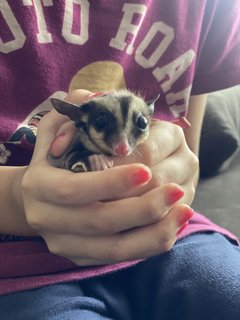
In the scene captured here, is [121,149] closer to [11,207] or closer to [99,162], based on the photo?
[99,162]

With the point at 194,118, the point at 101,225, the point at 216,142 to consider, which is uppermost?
the point at 101,225

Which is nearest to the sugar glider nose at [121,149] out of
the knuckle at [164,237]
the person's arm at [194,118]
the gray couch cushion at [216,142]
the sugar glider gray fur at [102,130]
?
the sugar glider gray fur at [102,130]

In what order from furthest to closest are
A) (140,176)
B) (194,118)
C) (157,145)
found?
(194,118) → (157,145) → (140,176)

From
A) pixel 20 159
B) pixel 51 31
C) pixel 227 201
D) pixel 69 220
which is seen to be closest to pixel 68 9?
pixel 51 31

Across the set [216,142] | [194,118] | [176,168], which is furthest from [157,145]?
[216,142]

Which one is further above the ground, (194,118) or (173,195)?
(173,195)

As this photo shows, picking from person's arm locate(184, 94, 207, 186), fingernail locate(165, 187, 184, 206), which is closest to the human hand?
fingernail locate(165, 187, 184, 206)
